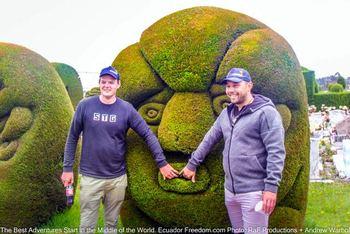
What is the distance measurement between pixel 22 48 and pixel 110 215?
2.86 m

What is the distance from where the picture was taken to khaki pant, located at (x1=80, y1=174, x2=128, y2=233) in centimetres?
417

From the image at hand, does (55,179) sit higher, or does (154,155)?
(154,155)

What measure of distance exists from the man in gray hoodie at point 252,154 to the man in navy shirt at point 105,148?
2.83 ft

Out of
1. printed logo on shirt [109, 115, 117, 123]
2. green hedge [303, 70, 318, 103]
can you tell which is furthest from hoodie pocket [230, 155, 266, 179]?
green hedge [303, 70, 318, 103]

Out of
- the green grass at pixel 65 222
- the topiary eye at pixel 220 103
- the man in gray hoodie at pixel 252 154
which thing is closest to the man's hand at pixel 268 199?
the man in gray hoodie at pixel 252 154

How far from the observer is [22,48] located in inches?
241

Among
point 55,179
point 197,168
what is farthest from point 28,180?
point 197,168

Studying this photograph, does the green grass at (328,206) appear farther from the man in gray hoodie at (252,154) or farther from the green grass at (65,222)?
the green grass at (65,222)

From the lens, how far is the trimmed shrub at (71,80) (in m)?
11.7

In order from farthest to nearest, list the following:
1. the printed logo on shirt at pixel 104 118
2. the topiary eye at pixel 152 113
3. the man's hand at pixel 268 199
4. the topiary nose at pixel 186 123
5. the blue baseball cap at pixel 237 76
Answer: the topiary eye at pixel 152 113, the topiary nose at pixel 186 123, the printed logo on shirt at pixel 104 118, the blue baseball cap at pixel 237 76, the man's hand at pixel 268 199

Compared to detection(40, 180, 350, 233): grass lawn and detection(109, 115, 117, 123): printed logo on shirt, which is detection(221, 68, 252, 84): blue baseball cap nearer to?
detection(109, 115, 117, 123): printed logo on shirt

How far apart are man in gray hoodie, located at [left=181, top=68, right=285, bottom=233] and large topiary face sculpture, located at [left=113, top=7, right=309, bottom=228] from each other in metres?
0.72

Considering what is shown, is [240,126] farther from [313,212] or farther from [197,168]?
[313,212]

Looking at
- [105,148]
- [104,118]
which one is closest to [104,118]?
[104,118]
